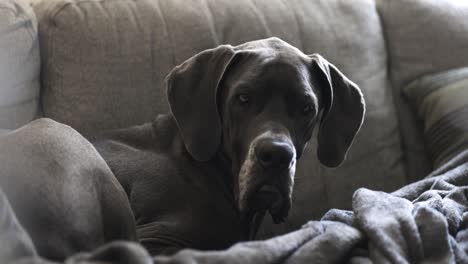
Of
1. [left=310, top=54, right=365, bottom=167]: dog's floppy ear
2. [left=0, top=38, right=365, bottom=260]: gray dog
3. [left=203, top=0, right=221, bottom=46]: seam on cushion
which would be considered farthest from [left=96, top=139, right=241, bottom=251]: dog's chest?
[left=203, top=0, right=221, bottom=46]: seam on cushion

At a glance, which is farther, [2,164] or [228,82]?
[228,82]

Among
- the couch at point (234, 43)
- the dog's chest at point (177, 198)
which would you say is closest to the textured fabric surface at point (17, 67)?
the couch at point (234, 43)

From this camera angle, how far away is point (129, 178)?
1.91m

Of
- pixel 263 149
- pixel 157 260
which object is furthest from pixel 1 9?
pixel 157 260

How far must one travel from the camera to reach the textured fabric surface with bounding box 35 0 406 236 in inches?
86.4

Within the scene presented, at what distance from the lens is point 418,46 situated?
2707 mm

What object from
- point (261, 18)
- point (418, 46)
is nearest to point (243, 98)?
point (261, 18)

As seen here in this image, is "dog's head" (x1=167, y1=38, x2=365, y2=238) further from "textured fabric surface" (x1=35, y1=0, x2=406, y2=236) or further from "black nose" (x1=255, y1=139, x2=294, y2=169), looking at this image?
"textured fabric surface" (x1=35, y1=0, x2=406, y2=236)

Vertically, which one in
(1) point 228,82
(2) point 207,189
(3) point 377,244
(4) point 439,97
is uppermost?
(1) point 228,82

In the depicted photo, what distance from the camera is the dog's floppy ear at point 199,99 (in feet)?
6.08

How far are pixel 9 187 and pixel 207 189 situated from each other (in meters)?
0.65

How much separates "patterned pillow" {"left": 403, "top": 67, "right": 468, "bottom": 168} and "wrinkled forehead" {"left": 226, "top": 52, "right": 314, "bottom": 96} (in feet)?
2.77

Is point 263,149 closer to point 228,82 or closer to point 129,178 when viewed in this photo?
point 228,82

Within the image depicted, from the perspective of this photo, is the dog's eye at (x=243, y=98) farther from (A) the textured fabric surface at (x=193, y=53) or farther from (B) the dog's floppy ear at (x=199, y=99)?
(A) the textured fabric surface at (x=193, y=53)
